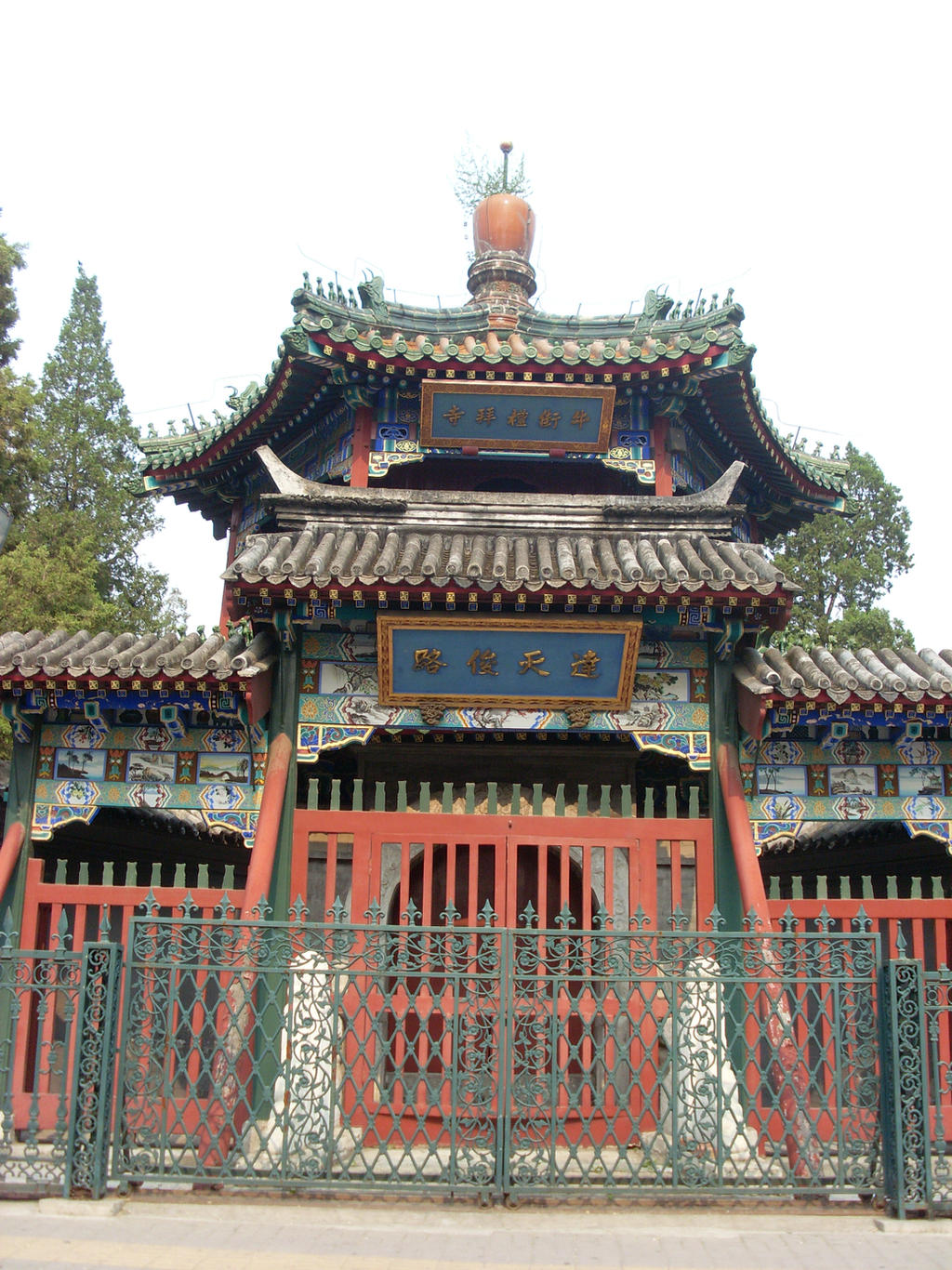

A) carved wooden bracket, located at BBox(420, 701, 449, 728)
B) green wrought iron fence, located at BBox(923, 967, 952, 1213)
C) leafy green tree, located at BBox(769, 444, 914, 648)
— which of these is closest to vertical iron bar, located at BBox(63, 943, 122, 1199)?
carved wooden bracket, located at BBox(420, 701, 449, 728)

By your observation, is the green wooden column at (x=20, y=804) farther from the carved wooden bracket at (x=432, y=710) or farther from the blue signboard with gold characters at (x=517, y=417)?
the blue signboard with gold characters at (x=517, y=417)

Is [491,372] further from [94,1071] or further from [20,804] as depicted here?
[94,1071]

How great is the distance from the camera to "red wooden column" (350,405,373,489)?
33.8ft

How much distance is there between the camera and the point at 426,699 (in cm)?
893

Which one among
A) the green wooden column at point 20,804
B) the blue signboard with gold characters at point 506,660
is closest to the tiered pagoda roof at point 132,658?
the green wooden column at point 20,804

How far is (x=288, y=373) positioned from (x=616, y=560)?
353 cm

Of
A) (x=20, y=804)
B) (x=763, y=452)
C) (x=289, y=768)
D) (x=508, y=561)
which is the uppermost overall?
(x=763, y=452)

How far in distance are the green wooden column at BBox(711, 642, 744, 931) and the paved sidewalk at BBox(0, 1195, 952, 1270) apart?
94.0 inches

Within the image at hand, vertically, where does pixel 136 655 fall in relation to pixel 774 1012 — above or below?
above

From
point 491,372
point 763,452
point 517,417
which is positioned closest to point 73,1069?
point 491,372

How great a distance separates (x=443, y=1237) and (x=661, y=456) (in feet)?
22.3

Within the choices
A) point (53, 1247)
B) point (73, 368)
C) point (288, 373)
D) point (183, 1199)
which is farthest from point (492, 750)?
point (73, 368)

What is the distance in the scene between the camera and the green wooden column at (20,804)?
8695 mm

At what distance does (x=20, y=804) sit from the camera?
8.85 meters
